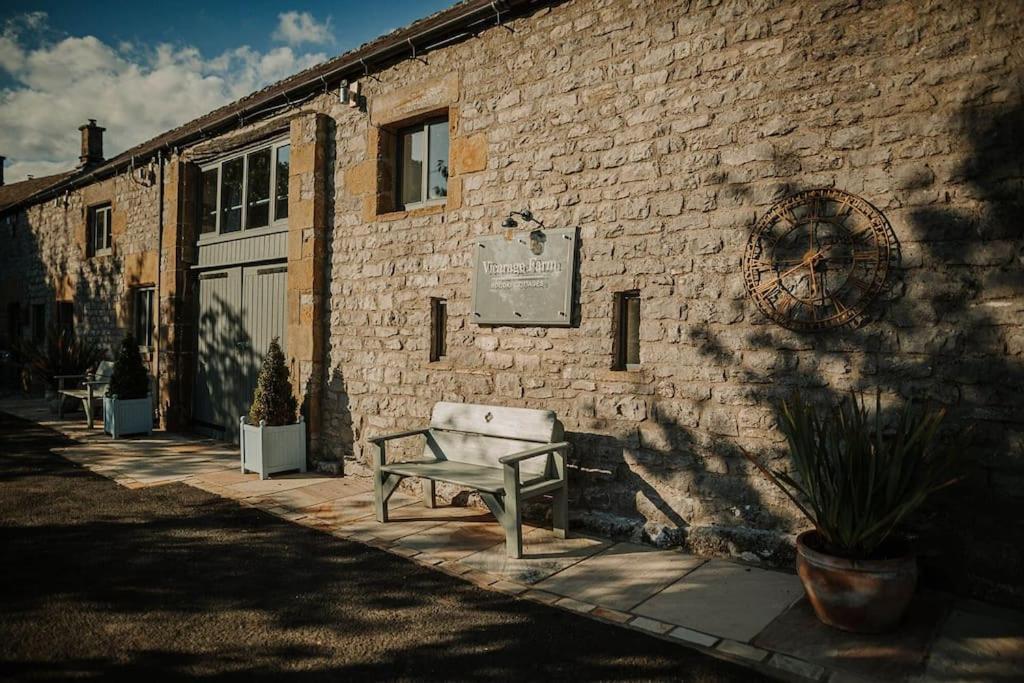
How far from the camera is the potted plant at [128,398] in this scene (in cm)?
896

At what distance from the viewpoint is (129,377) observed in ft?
30.0

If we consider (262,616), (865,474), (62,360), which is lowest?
(262,616)

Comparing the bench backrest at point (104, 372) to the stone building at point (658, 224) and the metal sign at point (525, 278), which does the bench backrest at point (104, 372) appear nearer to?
the stone building at point (658, 224)

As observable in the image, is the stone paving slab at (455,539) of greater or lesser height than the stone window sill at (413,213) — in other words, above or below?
below

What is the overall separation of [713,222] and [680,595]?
2.46 metres

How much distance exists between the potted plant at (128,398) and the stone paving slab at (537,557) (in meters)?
6.72

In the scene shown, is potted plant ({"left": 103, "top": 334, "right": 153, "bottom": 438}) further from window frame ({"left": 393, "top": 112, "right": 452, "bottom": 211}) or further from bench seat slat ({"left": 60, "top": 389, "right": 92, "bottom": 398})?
window frame ({"left": 393, "top": 112, "right": 452, "bottom": 211})

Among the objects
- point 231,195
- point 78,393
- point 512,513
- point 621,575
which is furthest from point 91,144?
point 621,575

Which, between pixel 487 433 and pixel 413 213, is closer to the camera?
pixel 487 433

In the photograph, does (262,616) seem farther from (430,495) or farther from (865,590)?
(865,590)

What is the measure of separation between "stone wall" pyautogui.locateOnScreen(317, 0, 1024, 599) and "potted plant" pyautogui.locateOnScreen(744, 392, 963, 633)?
500 millimetres

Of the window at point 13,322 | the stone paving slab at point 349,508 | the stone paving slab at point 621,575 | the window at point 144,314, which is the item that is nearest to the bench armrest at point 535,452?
the stone paving slab at point 621,575

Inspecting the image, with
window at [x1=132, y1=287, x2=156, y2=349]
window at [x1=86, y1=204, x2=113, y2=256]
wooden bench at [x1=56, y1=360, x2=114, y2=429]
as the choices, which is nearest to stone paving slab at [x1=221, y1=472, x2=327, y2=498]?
wooden bench at [x1=56, y1=360, x2=114, y2=429]

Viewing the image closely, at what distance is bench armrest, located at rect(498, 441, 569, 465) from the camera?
14.4 ft
